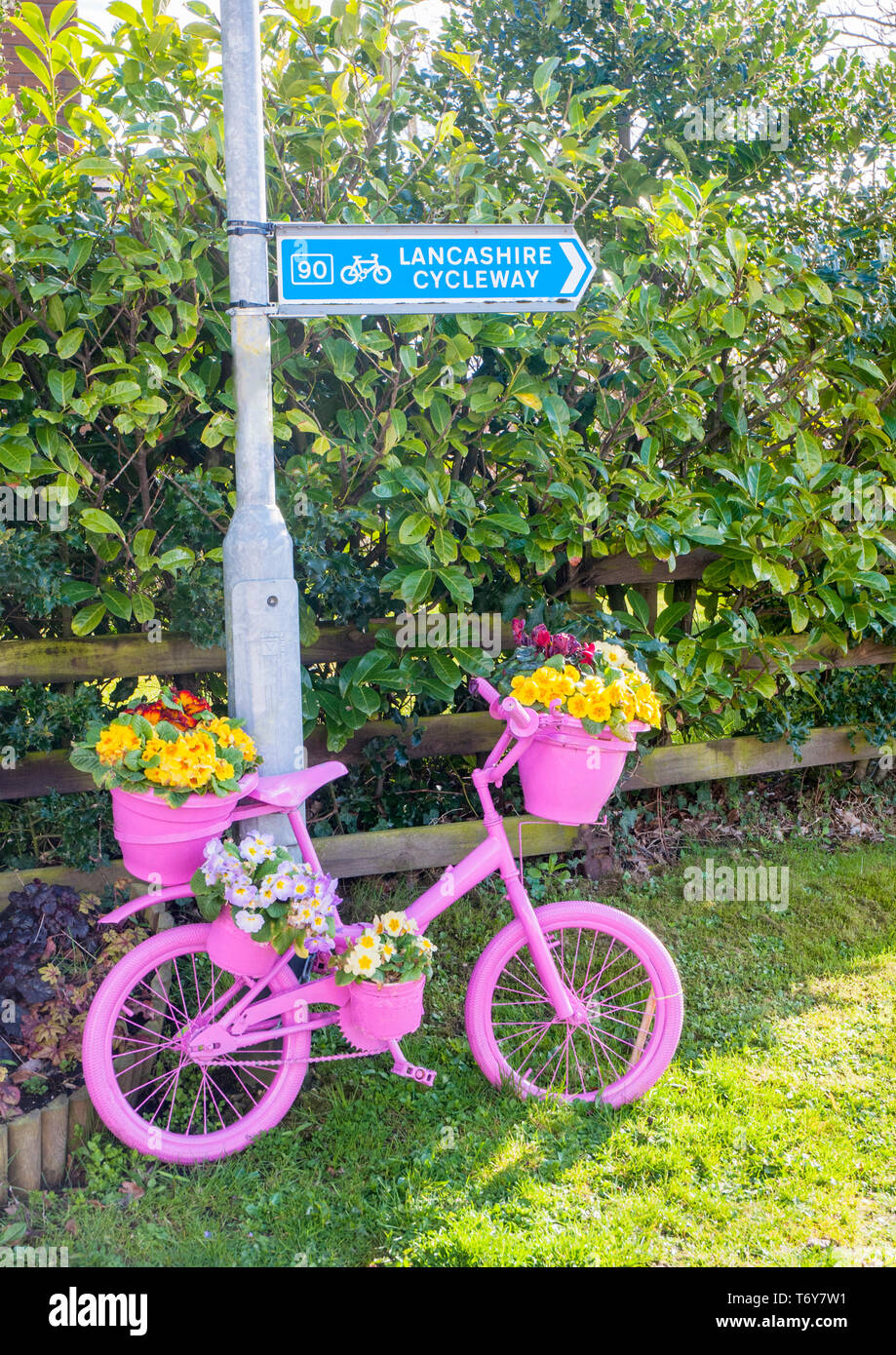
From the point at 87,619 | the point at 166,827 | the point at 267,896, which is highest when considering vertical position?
the point at 87,619

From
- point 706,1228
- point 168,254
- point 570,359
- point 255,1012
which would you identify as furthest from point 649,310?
point 706,1228

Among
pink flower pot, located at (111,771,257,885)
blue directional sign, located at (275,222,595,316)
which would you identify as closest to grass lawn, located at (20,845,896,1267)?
pink flower pot, located at (111,771,257,885)

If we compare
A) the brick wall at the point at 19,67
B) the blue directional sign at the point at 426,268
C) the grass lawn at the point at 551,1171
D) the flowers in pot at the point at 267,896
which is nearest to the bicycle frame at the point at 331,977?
the flowers in pot at the point at 267,896

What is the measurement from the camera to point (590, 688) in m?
2.85

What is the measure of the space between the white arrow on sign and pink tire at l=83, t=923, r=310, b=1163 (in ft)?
6.60

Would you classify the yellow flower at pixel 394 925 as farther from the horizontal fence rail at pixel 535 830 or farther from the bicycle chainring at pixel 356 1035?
the horizontal fence rail at pixel 535 830

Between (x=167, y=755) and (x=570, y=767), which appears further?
(x=570, y=767)

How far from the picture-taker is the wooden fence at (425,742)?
3471 mm

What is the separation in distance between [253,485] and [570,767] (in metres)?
1.15

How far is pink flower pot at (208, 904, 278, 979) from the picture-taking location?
270 cm

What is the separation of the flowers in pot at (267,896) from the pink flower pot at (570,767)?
664mm

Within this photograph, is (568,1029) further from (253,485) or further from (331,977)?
(253,485)

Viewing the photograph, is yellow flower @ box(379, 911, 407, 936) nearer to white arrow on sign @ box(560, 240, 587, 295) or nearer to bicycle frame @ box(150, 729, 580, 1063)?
bicycle frame @ box(150, 729, 580, 1063)

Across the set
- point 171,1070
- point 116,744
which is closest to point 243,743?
point 116,744
